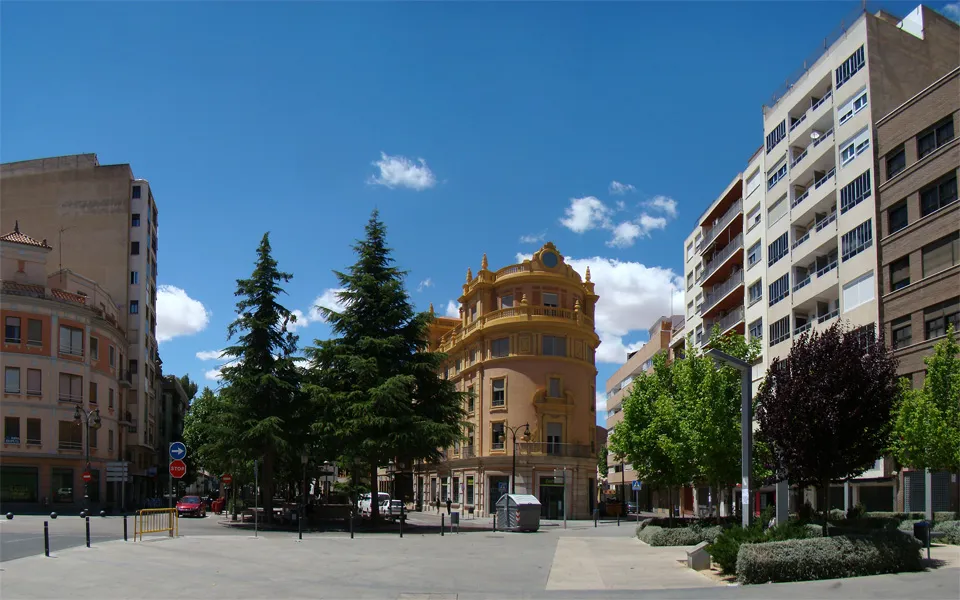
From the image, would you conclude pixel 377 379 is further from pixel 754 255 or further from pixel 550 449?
pixel 754 255

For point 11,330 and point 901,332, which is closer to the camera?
point 901,332

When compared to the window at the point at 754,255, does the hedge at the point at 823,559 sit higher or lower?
lower

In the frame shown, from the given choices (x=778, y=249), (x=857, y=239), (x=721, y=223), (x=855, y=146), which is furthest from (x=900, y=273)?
(x=721, y=223)

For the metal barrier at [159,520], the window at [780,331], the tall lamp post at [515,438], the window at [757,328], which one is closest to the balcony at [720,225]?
the window at [757,328]

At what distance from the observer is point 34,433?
175ft

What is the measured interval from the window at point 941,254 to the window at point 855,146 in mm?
7687

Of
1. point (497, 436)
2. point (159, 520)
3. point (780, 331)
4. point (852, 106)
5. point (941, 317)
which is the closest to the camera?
point (159, 520)

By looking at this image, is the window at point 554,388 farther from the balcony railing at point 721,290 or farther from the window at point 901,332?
the window at point 901,332

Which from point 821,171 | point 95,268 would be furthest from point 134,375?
point 821,171

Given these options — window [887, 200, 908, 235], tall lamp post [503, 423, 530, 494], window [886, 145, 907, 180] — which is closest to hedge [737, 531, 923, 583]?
window [887, 200, 908, 235]

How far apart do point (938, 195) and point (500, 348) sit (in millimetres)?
33726

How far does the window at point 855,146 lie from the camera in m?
42.0

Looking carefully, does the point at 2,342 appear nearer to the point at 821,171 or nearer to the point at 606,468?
the point at 821,171

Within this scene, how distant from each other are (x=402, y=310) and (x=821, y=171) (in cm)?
2499
